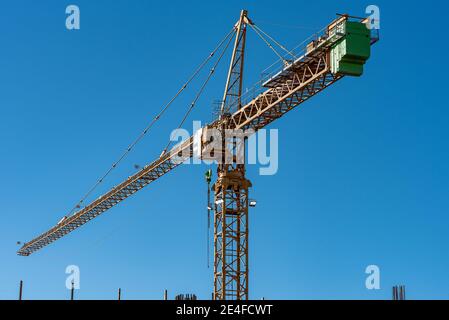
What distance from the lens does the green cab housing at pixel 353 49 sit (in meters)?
64.9

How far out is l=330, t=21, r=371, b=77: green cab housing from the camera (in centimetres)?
6488

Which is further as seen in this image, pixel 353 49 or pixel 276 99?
pixel 276 99

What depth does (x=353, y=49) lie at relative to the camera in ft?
213

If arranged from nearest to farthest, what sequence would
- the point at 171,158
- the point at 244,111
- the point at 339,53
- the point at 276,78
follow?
the point at 339,53, the point at 276,78, the point at 244,111, the point at 171,158

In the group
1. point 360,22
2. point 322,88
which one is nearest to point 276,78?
point 322,88

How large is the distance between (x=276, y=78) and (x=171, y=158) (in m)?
24.4
